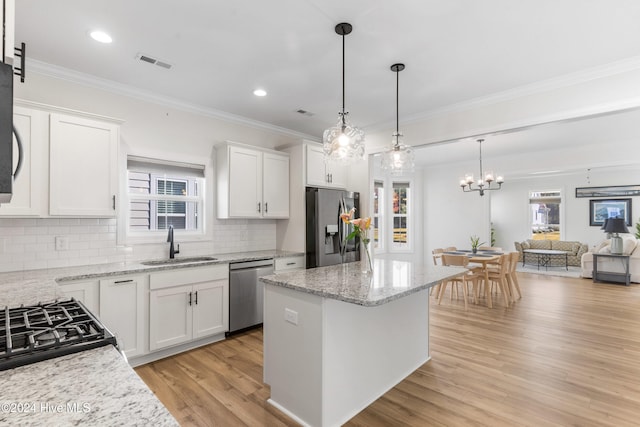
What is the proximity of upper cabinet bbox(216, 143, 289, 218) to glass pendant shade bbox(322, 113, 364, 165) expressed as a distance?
5.53ft

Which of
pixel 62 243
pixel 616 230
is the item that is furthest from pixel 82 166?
pixel 616 230

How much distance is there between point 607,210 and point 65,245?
1157cm

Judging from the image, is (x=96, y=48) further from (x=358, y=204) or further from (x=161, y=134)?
(x=358, y=204)

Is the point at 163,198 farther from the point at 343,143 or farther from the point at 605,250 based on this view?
the point at 605,250

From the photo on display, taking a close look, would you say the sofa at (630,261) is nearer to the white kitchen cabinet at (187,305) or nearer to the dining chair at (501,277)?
the dining chair at (501,277)

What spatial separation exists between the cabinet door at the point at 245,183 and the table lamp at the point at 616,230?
7.34 m

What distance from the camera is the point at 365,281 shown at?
234cm

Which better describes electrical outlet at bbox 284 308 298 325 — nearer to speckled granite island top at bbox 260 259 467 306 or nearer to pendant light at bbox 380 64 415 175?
speckled granite island top at bbox 260 259 467 306

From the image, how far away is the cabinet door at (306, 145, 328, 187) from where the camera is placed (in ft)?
14.8

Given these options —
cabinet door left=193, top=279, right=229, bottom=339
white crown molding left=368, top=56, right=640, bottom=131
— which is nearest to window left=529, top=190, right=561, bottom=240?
white crown molding left=368, top=56, right=640, bottom=131

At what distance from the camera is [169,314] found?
126 inches

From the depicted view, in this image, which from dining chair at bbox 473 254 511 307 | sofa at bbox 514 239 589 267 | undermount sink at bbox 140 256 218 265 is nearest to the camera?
undermount sink at bbox 140 256 218 265

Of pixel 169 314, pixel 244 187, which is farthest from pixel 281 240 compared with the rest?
pixel 169 314

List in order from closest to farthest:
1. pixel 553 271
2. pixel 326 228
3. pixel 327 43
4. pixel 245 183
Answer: pixel 327 43 < pixel 245 183 < pixel 326 228 < pixel 553 271
